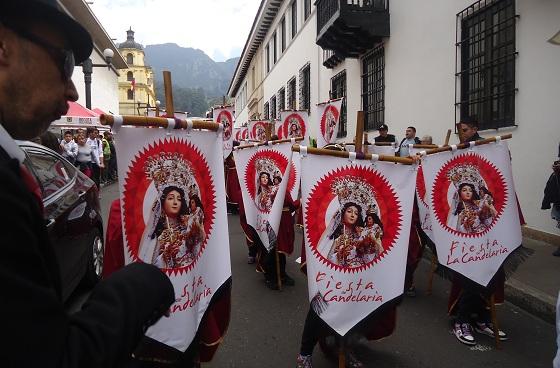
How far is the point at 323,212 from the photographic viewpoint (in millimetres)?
2986

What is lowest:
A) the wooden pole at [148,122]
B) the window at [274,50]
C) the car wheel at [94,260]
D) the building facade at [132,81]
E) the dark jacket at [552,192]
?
the car wheel at [94,260]

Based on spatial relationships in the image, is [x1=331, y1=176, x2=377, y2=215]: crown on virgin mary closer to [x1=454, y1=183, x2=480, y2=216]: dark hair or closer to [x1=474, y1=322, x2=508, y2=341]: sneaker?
[x1=454, y1=183, x2=480, y2=216]: dark hair

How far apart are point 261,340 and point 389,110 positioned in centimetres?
833

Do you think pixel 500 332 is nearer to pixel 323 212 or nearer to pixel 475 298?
pixel 475 298

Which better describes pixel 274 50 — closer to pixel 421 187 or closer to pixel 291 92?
pixel 291 92

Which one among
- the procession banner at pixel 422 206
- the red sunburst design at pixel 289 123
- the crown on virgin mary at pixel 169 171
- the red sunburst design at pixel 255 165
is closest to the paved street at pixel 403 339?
the procession banner at pixel 422 206

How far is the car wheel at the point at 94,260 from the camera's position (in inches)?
176

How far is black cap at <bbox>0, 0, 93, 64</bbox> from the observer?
3.21ft

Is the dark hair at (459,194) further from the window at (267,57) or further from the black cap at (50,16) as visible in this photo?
the window at (267,57)

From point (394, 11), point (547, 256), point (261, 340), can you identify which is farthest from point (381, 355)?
point (394, 11)

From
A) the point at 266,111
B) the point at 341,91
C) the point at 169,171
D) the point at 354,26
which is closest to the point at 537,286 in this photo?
the point at 169,171

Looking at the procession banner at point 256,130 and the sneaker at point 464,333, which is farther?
the procession banner at point 256,130

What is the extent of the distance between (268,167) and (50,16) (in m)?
4.12

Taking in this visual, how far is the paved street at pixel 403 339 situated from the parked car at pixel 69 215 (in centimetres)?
146
